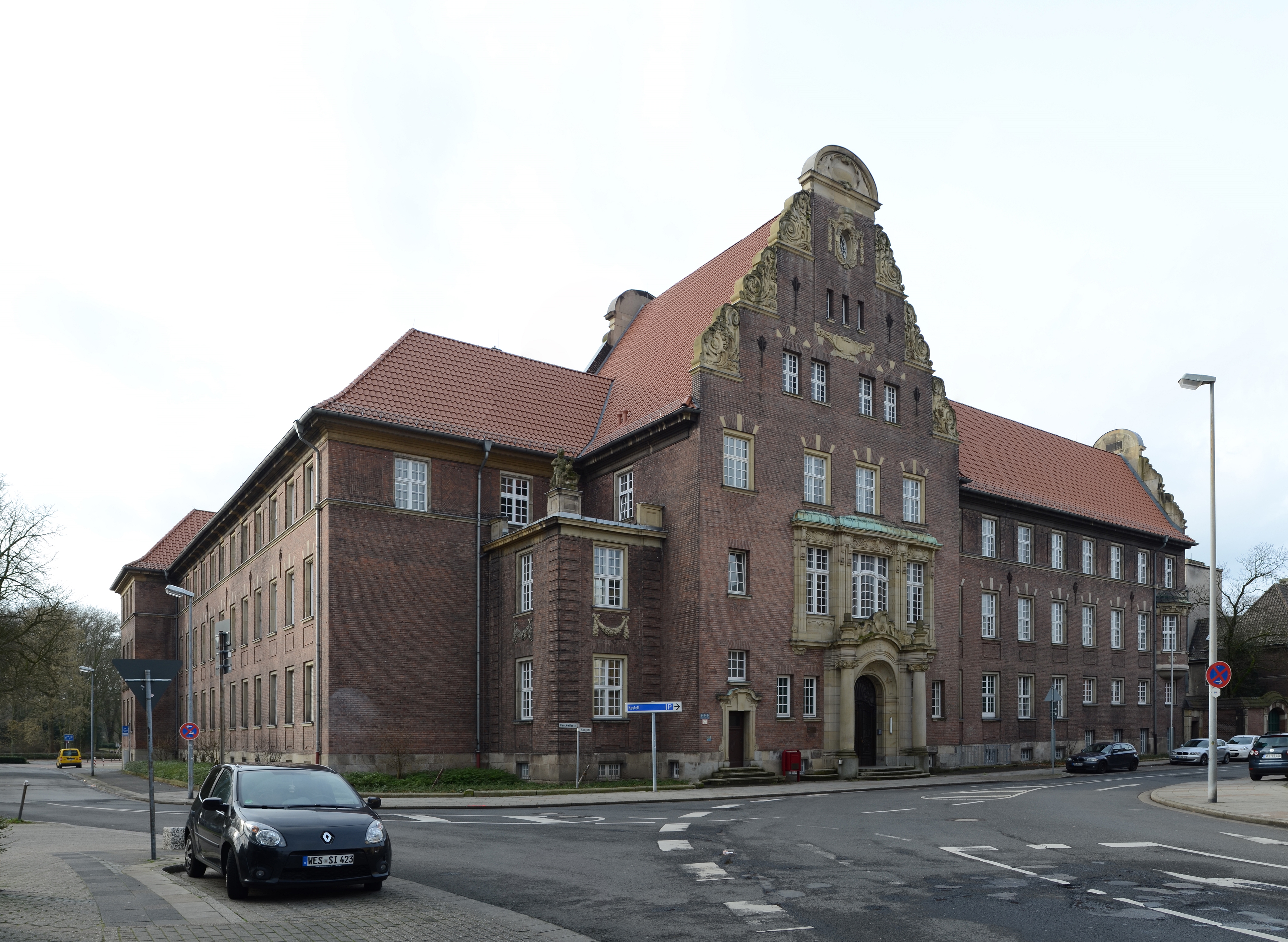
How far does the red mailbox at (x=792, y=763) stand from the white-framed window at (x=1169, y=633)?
30320 mm

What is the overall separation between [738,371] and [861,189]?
983cm

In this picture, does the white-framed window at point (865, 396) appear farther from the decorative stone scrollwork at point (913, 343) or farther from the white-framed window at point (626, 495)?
the white-framed window at point (626, 495)

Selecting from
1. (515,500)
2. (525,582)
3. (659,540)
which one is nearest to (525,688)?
(525,582)

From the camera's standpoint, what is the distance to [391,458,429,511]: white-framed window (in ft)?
117

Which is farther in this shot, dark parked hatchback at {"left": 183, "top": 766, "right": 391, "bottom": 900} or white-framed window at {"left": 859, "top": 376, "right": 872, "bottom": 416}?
white-framed window at {"left": 859, "top": 376, "right": 872, "bottom": 416}

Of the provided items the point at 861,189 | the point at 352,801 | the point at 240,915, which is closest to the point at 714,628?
the point at 861,189

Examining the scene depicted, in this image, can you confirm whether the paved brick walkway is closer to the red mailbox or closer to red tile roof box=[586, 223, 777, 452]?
the red mailbox

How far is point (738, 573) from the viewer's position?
35094mm

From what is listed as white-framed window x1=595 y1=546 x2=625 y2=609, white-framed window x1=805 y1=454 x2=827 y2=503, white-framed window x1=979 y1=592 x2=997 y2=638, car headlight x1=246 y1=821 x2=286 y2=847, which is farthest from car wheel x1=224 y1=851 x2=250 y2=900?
white-framed window x1=979 y1=592 x2=997 y2=638

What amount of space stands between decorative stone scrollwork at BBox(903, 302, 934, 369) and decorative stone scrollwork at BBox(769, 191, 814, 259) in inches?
218

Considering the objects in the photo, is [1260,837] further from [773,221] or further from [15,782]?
[15,782]

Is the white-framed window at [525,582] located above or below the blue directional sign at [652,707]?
above

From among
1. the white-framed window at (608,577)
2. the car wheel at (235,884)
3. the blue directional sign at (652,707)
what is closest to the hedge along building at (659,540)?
the white-framed window at (608,577)

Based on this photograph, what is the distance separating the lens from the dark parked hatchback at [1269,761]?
33219 mm
